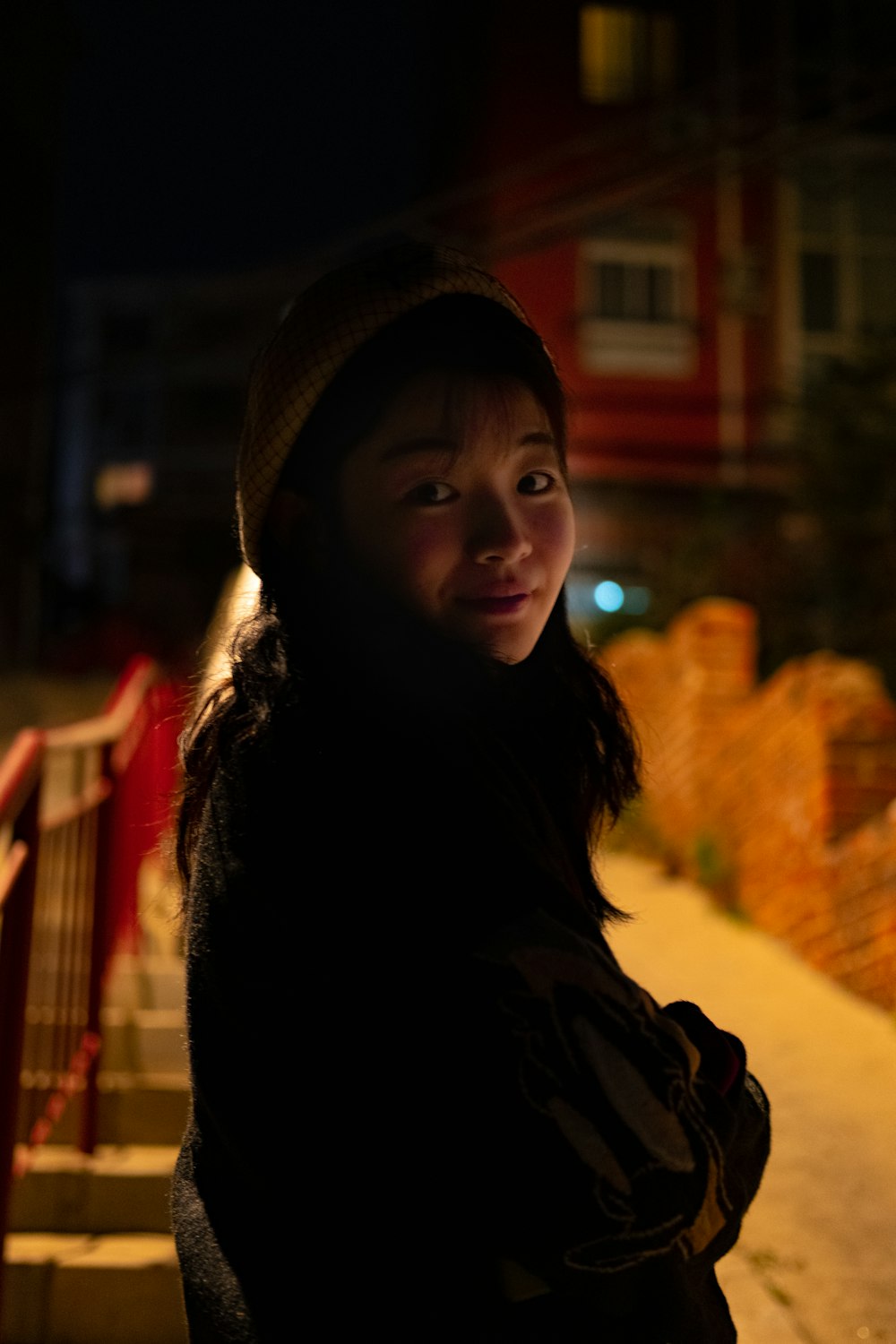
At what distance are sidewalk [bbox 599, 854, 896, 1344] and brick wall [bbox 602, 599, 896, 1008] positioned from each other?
0.64 feet

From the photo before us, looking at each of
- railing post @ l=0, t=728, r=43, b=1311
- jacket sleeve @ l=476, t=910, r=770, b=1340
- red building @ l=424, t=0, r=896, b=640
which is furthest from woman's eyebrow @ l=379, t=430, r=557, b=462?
red building @ l=424, t=0, r=896, b=640

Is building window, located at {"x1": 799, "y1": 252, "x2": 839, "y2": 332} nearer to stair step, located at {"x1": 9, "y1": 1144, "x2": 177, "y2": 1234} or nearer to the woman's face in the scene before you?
stair step, located at {"x1": 9, "y1": 1144, "x2": 177, "y2": 1234}

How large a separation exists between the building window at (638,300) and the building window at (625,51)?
1956mm

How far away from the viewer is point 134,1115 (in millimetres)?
3742

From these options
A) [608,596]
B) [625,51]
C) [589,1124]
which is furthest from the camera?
[625,51]

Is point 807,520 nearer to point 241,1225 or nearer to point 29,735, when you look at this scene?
point 29,735

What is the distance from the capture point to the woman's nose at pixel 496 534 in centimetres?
120

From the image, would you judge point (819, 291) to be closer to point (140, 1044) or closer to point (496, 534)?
point (140, 1044)

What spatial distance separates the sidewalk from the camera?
A: 2.57 metres

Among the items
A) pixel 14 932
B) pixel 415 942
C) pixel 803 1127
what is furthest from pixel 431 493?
pixel 803 1127

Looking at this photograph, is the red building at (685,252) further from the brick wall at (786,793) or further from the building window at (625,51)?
the brick wall at (786,793)

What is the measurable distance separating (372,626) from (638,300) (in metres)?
14.2

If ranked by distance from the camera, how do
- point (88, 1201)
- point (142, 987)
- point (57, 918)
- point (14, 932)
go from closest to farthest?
point (14, 932) < point (88, 1201) < point (57, 918) < point (142, 987)

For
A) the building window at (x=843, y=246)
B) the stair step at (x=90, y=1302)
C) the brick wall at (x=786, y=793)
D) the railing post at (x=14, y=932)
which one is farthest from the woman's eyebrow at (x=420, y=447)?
the building window at (x=843, y=246)
